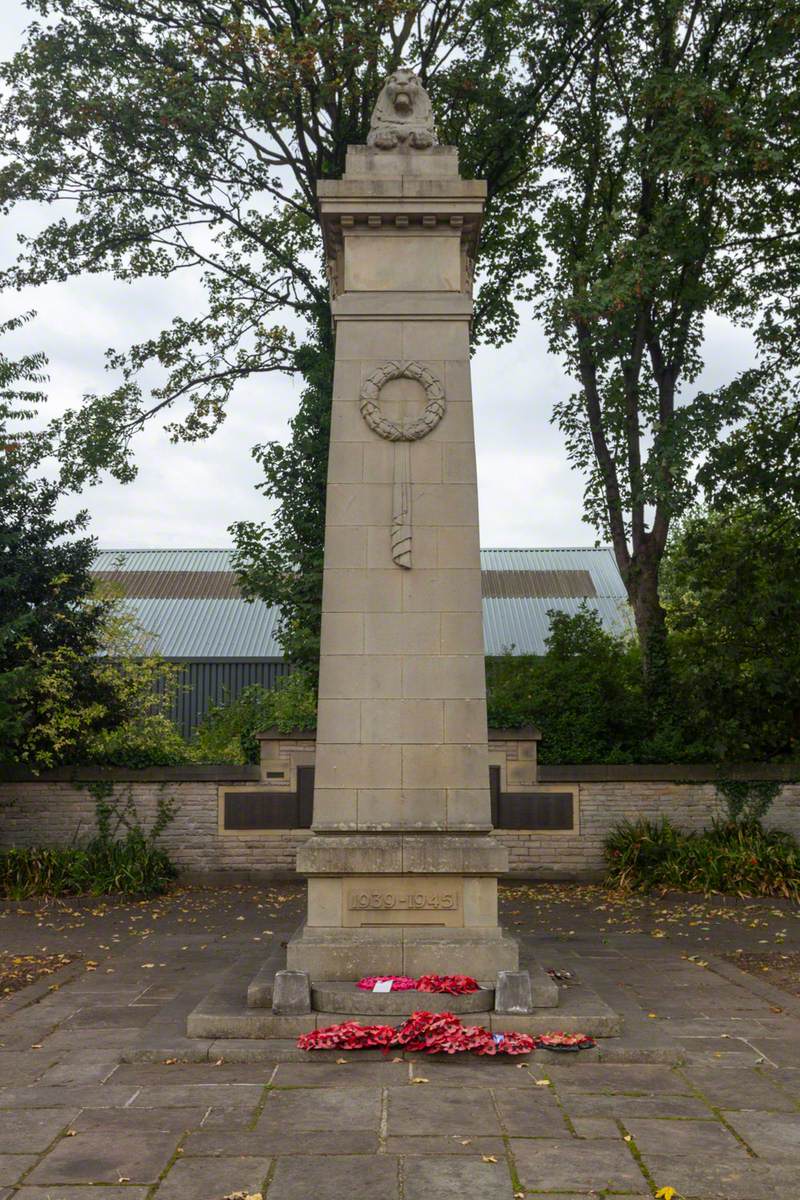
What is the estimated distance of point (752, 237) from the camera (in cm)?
1570

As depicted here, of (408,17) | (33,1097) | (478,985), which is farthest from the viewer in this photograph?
(408,17)

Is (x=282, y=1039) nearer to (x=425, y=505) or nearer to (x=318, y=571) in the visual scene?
(x=425, y=505)

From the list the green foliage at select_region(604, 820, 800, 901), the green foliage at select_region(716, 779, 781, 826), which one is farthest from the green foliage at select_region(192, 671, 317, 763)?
the green foliage at select_region(716, 779, 781, 826)

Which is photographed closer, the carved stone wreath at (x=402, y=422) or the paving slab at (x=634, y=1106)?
the paving slab at (x=634, y=1106)

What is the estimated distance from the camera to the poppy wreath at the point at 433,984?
6562mm

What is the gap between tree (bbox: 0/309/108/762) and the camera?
44.9ft

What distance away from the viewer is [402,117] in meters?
7.99

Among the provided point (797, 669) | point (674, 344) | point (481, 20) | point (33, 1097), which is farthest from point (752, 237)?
point (33, 1097)

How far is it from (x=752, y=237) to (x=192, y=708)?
45.3 feet

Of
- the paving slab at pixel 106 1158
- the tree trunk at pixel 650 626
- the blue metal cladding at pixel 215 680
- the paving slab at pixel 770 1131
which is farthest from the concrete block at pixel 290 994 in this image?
the blue metal cladding at pixel 215 680

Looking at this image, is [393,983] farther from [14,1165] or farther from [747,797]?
[747,797]

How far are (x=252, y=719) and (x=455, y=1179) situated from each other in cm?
1404

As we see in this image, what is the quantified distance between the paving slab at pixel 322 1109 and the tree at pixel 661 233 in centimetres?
912

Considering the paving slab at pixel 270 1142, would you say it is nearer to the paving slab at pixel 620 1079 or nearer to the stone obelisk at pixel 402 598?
the paving slab at pixel 620 1079
